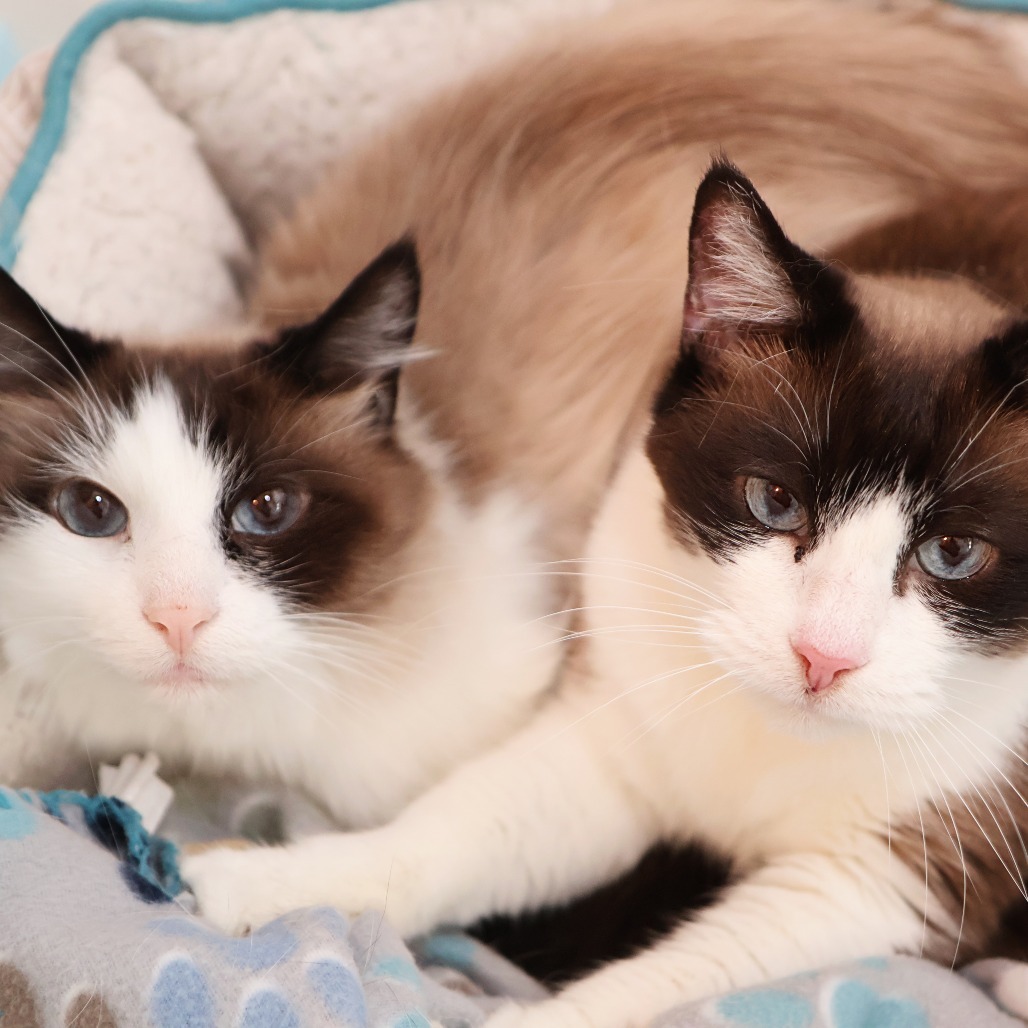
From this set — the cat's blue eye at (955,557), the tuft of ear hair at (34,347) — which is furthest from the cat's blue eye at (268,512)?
the cat's blue eye at (955,557)

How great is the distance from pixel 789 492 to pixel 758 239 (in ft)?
0.72

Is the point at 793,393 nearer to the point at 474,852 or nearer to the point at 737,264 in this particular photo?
the point at 737,264

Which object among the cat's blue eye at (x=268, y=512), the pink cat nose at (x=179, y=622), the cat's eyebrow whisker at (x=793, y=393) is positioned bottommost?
the pink cat nose at (x=179, y=622)

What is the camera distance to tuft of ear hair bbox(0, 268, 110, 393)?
97 centimetres

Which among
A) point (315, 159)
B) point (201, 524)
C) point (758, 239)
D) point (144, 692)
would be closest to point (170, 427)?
point (201, 524)

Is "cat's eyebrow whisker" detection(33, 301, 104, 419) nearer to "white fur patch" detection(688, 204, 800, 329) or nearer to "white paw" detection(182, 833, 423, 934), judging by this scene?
"white paw" detection(182, 833, 423, 934)

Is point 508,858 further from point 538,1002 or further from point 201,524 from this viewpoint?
point 201,524

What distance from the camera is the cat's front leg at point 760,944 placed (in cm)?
99

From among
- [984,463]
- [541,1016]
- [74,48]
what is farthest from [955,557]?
[74,48]

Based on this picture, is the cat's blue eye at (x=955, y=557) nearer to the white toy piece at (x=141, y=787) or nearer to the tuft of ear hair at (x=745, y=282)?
the tuft of ear hair at (x=745, y=282)

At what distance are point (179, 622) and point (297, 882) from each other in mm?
310

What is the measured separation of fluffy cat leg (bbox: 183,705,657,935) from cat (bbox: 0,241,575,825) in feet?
0.30

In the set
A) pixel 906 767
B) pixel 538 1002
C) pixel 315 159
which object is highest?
pixel 315 159

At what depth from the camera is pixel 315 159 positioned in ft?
5.02
